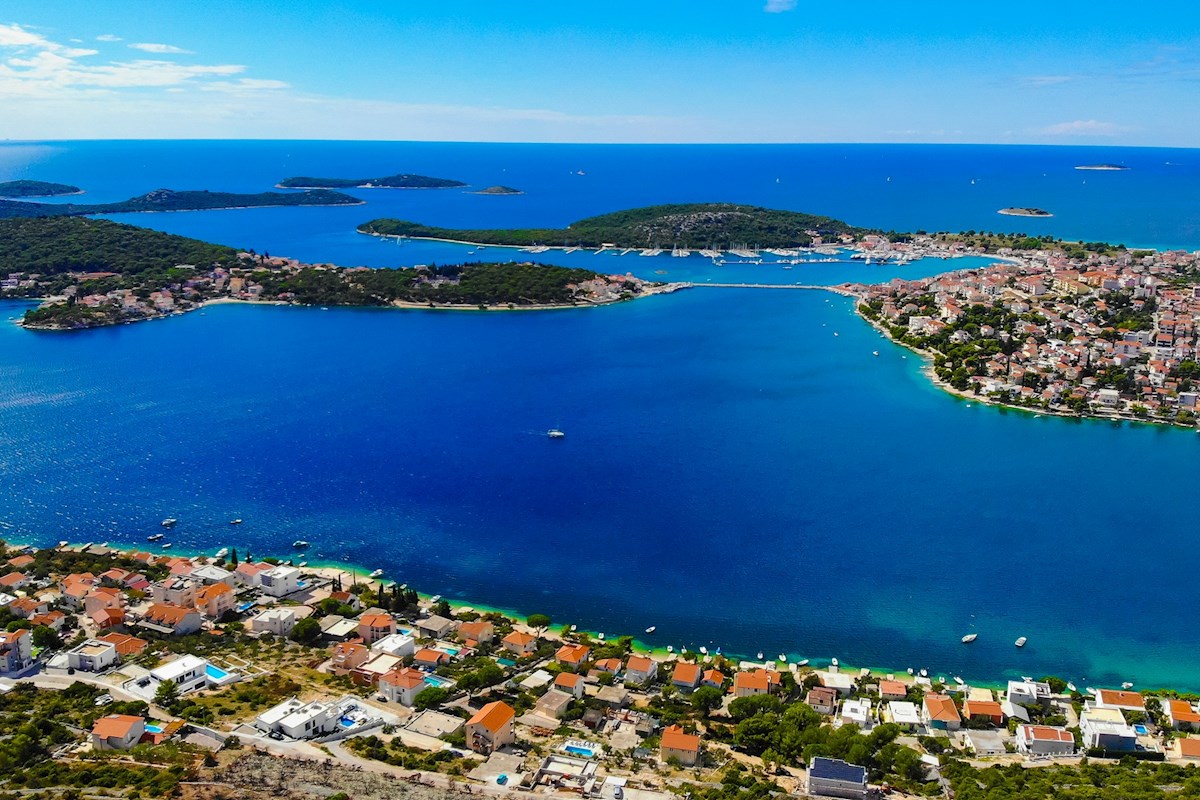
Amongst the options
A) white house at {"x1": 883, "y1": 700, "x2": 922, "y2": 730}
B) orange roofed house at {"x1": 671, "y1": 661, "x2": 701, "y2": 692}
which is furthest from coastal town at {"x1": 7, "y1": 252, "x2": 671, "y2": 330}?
white house at {"x1": 883, "y1": 700, "x2": 922, "y2": 730}

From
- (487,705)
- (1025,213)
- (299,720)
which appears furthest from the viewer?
(1025,213)

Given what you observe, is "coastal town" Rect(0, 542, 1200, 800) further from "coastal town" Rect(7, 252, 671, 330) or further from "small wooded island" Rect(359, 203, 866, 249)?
"small wooded island" Rect(359, 203, 866, 249)

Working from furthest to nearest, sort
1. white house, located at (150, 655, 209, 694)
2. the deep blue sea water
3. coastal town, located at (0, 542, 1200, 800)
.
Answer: the deep blue sea water < white house, located at (150, 655, 209, 694) < coastal town, located at (0, 542, 1200, 800)

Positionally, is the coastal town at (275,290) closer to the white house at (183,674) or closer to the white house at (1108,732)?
the white house at (183,674)

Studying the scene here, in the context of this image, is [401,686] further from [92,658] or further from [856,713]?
[856,713]

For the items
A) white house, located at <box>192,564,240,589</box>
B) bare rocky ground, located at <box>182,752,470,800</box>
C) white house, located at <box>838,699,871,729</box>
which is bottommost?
white house, located at <box>192,564,240,589</box>

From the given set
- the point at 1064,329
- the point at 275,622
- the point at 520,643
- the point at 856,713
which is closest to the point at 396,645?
the point at 520,643
